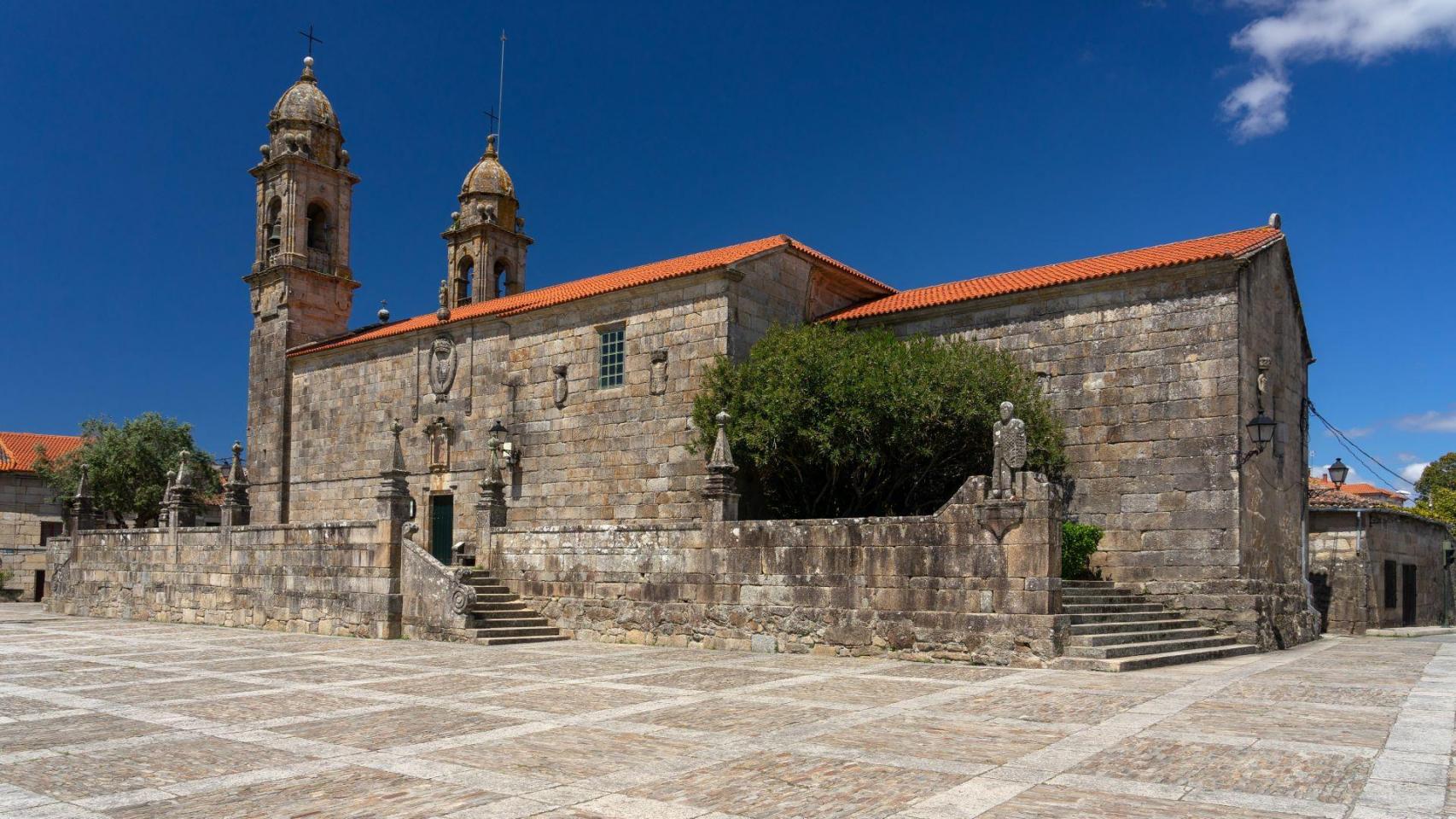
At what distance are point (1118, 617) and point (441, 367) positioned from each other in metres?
16.5

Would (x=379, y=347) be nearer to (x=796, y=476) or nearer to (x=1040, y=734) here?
(x=796, y=476)

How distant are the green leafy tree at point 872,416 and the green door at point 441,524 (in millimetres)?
8447

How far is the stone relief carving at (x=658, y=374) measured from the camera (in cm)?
2109

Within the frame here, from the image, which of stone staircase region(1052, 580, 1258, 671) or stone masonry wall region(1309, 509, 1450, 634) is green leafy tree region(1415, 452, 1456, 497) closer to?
stone masonry wall region(1309, 509, 1450, 634)

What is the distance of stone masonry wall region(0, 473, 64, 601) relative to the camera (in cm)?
3694

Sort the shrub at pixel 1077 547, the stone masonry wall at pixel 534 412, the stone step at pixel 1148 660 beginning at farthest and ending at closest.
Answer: the stone masonry wall at pixel 534 412, the shrub at pixel 1077 547, the stone step at pixel 1148 660

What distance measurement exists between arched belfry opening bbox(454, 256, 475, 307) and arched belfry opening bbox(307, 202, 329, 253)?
475 cm

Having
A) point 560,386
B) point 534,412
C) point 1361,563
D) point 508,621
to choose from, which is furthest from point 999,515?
point 1361,563

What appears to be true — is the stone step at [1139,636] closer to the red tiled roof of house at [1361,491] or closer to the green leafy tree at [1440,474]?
the red tiled roof of house at [1361,491]

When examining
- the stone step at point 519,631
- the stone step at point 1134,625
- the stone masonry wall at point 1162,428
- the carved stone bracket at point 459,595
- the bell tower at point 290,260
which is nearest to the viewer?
the stone step at point 1134,625

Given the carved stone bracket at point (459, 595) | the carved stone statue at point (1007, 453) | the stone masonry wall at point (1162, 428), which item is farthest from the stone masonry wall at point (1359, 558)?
the carved stone bracket at point (459, 595)

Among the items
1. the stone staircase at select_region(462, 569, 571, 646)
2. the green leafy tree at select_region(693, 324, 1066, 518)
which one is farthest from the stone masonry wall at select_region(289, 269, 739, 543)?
the stone staircase at select_region(462, 569, 571, 646)

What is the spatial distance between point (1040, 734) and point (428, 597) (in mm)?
12527

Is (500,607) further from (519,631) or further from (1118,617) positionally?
(1118,617)
